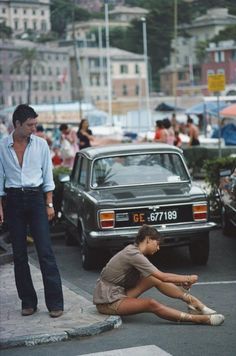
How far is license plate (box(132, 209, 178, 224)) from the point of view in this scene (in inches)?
433

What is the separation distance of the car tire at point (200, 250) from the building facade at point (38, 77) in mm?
59214

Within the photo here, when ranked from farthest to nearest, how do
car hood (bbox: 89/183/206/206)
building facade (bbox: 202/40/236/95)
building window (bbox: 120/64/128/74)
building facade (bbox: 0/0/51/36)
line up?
building window (bbox: 120/64/128/74) → building facade (bbox: 202/40/236/95) → building facade (bbox: 0/0/51/36) → car hood (bbox: 89/183/206/206)

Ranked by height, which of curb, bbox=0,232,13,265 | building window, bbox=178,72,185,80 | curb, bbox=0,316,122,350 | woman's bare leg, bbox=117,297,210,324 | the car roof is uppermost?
the car roof

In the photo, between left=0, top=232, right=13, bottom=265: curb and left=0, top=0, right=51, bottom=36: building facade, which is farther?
left=0, top=0, right=51, bottom=36: building facade

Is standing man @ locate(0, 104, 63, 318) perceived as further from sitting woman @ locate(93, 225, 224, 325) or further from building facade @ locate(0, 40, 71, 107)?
building facade @ locate(0, 40, 71, 107)

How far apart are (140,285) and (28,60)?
73.9m

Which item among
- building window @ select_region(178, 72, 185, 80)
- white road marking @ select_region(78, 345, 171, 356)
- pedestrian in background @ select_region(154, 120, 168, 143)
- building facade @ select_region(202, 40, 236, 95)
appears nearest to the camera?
white road marking @ select_region(78, 345, 171, 356)

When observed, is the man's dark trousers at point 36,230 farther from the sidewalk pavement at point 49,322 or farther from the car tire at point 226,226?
the car tire at point 226,226

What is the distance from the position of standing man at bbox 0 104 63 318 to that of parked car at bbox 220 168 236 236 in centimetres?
418

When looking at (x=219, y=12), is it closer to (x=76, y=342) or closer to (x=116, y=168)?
(x=116, y=168)

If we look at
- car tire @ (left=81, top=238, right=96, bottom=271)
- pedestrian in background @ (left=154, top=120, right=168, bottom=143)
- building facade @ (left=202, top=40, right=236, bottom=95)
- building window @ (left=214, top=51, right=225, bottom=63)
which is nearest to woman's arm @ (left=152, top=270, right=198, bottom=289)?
car tire @ (left=81, top=238, right=96, bottom=271)

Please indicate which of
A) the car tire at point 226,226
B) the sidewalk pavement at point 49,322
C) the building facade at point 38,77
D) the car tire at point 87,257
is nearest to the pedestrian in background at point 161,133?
the car tire at point 226,226

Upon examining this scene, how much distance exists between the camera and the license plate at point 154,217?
1100cm

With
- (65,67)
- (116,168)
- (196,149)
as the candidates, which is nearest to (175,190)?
(116,168)
